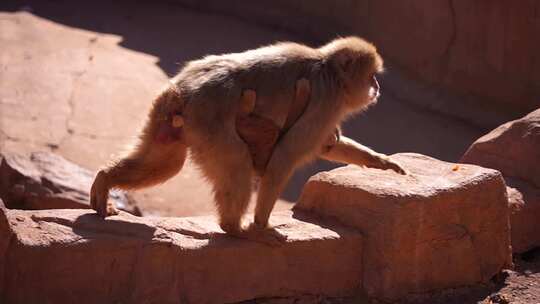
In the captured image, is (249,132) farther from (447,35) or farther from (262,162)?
(447,35)

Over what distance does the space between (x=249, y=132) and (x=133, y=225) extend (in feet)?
3.15

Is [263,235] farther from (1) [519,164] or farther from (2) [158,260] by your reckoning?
(1) [519,164]

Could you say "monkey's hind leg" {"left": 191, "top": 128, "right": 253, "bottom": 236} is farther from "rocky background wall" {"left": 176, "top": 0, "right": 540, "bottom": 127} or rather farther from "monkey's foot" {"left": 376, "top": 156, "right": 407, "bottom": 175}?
"rocky background wall" {"left": 176, "top": 0, "right": 540, "bottom": 127}

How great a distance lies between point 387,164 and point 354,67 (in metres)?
0.75

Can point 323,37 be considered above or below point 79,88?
above

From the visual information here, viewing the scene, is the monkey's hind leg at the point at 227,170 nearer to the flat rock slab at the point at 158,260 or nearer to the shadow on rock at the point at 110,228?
the flat rock slab at the point at 158,260

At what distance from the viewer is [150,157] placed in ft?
17.1

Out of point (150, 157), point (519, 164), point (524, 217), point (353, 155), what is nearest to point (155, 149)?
point (150, 157)

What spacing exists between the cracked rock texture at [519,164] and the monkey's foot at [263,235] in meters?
2.06

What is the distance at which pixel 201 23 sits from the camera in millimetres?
14391

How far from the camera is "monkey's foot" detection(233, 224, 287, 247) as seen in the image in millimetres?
5078

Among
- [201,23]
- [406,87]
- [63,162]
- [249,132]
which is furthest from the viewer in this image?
[201,23]

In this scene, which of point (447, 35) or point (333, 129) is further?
point (447, 35)

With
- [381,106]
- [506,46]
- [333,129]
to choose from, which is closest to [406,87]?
[381,106]
